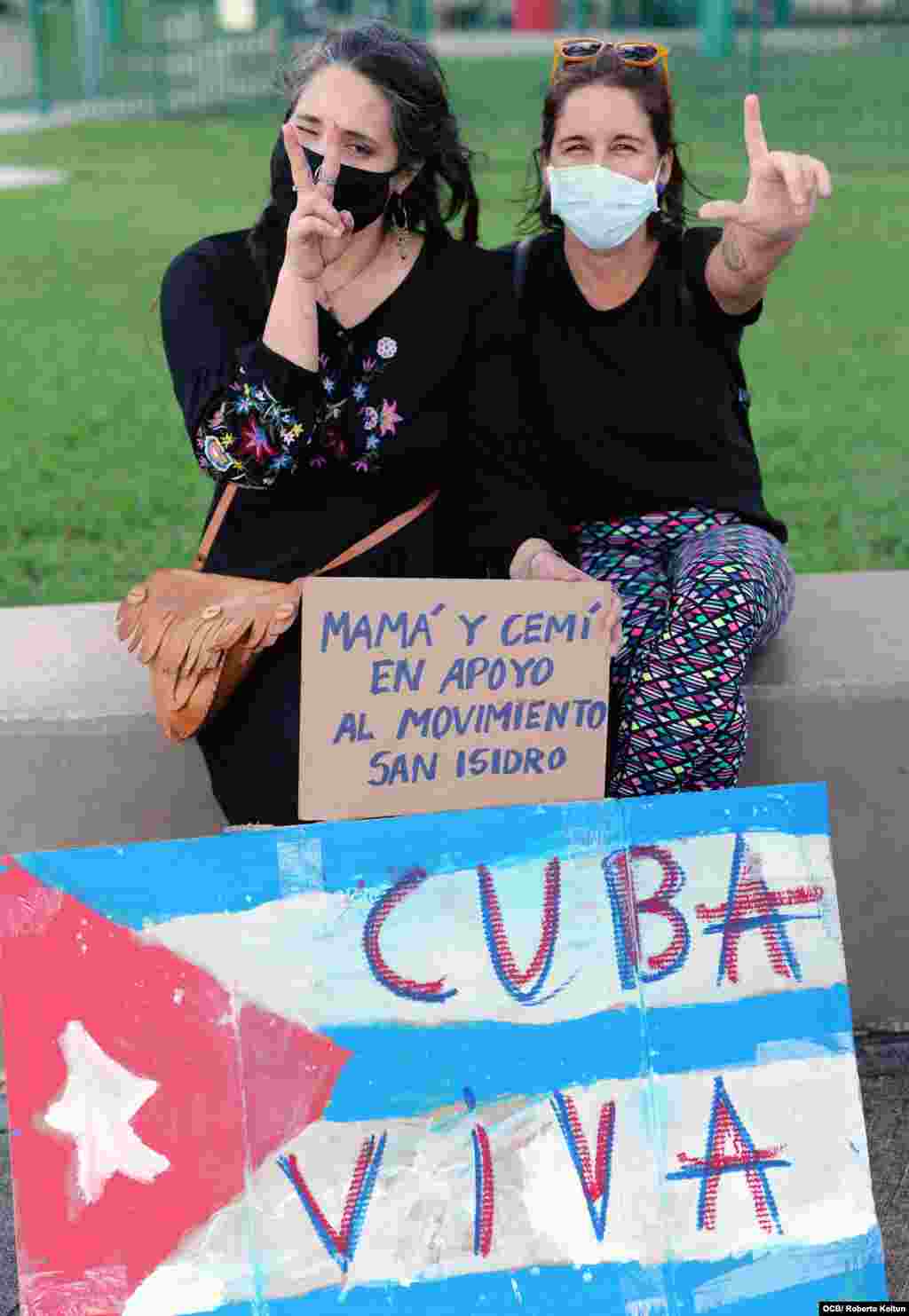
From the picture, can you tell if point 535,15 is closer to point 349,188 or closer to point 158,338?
point 158,338

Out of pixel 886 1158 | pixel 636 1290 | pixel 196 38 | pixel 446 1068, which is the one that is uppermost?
pixel 196 38

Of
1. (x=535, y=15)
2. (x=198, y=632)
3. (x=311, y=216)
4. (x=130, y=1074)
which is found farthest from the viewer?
(x=535, y=15)

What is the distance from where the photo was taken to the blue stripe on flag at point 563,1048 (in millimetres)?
2279

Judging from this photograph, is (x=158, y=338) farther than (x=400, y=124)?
Yes

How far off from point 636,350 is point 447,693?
2.83 ft

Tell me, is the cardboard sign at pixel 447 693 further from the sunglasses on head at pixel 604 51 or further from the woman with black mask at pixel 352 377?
the sunglasses on head at pixel 604 51

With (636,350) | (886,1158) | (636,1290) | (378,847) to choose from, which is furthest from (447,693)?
(886,1158)

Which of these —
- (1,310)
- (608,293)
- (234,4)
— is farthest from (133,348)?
(234,4)

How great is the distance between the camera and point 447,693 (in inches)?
93.7

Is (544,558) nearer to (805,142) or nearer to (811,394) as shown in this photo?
(811,394)

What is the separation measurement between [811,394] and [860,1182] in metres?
4.59

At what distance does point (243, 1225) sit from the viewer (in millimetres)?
2215

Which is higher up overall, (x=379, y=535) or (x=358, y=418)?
(x=358, y=418)

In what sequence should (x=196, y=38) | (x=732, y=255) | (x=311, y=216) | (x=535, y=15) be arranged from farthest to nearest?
(x=535, y=15), (x=196, y=38), (x=732, y=255), (x=311, y=216)
